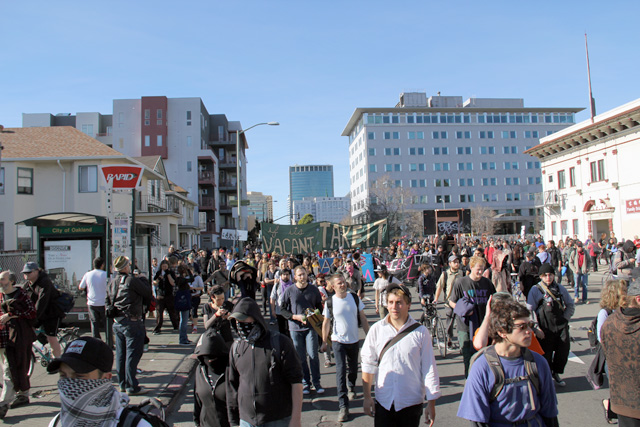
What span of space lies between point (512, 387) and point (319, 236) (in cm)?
1144

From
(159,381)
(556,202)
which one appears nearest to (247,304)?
(159,381)

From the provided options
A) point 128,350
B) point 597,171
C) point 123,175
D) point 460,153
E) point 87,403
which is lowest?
point 128,350

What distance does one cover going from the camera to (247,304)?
366cm

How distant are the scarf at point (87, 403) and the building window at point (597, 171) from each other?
3583 centimetres

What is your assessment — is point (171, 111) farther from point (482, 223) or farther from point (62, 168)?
point (482, 223)

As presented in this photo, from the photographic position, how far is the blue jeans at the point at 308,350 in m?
6.86

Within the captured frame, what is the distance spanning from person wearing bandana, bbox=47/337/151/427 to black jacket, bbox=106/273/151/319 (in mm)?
4512

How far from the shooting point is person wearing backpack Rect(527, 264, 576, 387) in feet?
21.3

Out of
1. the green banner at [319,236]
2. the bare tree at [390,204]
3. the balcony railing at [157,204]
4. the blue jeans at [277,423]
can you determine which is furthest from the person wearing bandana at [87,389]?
the bare tree at [390,204]

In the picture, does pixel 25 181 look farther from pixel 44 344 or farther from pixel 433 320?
pixel 433 320

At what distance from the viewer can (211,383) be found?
13.7 ft

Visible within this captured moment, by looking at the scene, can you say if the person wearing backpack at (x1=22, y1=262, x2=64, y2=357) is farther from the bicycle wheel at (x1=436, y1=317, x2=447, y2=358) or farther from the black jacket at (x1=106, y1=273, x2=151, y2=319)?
the bicycle wheel at (x1=436, y1=317, x2=447, y2=358)

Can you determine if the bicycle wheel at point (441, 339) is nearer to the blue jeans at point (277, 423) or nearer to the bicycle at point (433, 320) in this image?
the bicycle at point (433, 320)

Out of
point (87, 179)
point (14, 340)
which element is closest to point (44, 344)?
point (14, 340)
